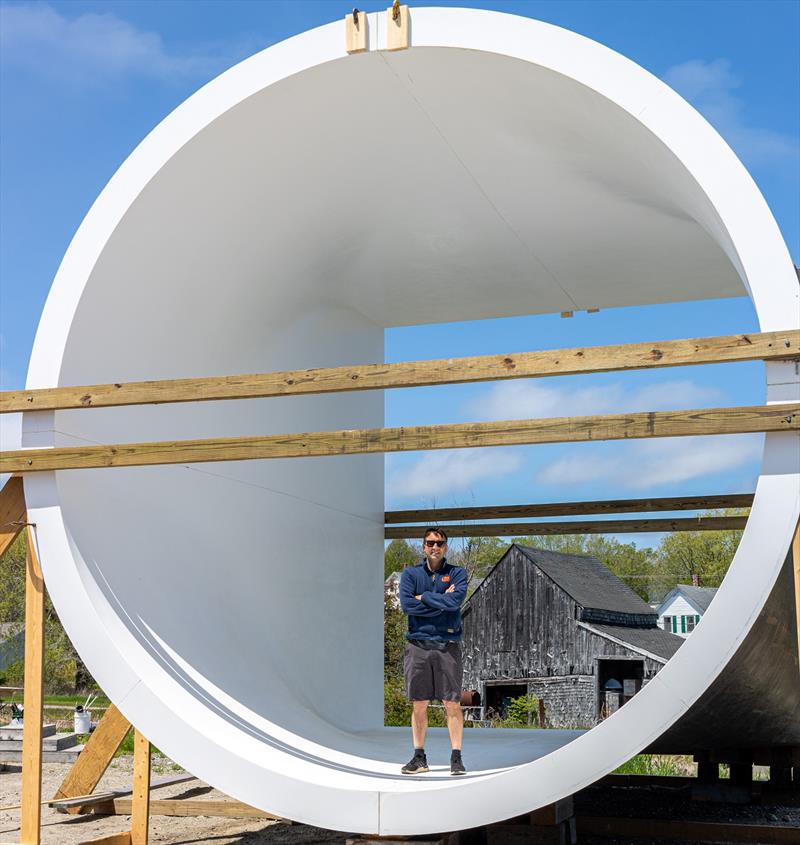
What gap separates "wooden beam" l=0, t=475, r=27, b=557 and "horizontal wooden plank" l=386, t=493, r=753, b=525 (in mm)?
4732

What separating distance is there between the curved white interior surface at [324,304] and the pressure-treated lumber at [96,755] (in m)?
1.42

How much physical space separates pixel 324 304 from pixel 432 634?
11.4 feet

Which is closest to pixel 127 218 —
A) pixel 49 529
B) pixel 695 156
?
pixel 49 529

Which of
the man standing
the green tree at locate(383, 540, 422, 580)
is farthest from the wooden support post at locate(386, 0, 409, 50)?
Result: the green tree at locate(383, 540, 422, 580)

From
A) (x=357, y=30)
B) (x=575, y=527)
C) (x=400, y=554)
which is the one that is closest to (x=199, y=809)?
(x=575, y=527)

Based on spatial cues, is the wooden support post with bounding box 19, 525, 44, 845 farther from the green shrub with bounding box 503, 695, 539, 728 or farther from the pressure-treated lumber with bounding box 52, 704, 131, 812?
the green shrub with bounding box 503, 695, 539, 728

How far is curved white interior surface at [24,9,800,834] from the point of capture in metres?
5.08

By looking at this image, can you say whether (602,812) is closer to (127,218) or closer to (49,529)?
(49,529)

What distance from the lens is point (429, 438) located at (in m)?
5.12

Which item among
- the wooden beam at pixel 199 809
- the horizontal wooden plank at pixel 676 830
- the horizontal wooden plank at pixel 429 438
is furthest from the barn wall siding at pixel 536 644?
the horizontal wooden plank at pixel 429 438

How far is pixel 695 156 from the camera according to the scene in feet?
16.8

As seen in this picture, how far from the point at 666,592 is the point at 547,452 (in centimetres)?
→ 557

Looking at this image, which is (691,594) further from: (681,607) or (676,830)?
(676,830)

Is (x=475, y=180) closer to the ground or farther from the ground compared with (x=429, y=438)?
farther from the ground
